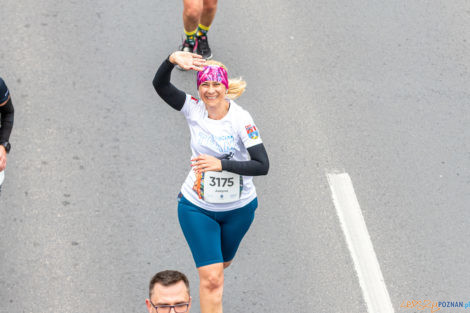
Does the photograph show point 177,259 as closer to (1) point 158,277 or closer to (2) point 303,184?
(2) point 303,184

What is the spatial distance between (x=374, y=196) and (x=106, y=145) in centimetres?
279

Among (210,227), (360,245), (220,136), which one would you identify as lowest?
(360,245)

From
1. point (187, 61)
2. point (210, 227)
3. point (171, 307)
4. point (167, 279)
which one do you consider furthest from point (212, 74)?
point (171, 307)

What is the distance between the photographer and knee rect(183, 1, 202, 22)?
282 inches

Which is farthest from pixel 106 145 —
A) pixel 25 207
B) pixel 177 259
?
pixel 177 259

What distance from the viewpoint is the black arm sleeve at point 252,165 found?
4.98 meters

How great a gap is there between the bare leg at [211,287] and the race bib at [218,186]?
0.53 meters

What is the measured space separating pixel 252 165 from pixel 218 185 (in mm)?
316

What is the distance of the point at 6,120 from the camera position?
5195 millimetres

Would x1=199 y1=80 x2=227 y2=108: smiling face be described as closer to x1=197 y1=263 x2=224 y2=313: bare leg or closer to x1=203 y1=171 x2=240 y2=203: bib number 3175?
x1=203 y1=171 x2=240 y2=203: bib number 3175

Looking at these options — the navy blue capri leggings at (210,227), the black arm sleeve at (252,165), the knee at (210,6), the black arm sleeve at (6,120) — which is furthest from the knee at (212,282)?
the knee at (210,6)

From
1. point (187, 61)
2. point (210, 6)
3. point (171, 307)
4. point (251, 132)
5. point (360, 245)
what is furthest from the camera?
point (210, 6)

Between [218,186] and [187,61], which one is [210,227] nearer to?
[218,186]

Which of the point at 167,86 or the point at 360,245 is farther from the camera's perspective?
the point at 360,245
